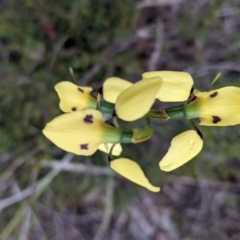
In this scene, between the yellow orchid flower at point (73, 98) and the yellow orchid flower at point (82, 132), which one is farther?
the yellow orchid flower at point (73, 98)

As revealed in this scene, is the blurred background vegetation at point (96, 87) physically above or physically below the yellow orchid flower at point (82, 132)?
below

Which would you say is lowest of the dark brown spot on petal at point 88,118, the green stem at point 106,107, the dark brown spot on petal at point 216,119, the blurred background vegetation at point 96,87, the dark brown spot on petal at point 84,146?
the blurred background vegetation at point 96,87

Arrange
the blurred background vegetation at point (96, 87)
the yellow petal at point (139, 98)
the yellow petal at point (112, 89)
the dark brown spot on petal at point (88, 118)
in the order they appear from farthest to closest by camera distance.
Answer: the blurred background vegetation at point (96, 87) < the yellow petal at point (112, 89) < the dark brown spot on petal at point (88, 118) < the yellow petal at point (139, 98)

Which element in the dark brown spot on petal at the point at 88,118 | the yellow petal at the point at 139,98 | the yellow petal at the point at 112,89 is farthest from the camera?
the yellow petal at the point at 112,89

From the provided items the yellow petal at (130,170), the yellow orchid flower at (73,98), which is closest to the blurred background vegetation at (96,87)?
the yellow orchid flower at (73,98)

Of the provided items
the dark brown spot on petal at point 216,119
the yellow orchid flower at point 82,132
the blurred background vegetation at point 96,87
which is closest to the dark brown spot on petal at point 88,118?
the yellow orchid flower at point 82,132

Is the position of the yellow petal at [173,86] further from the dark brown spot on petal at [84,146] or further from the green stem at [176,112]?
the dark brown spot on petal at [84,146]

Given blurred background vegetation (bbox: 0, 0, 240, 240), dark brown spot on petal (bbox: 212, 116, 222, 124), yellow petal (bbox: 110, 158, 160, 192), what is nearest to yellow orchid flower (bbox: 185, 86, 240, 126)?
dark brown spot on petal (bbox: 212, 116, 222, 124)

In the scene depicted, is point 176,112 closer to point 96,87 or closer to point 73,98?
point 73,98

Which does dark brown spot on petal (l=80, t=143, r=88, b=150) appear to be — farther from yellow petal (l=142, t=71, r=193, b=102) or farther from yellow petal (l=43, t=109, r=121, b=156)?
yellow petal (l=142, t=71, r=193, b=102)
